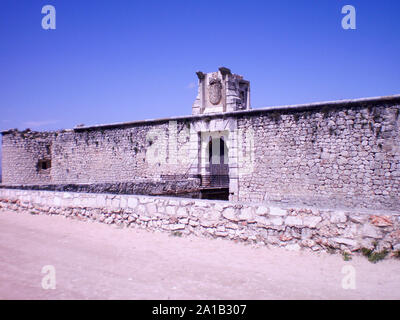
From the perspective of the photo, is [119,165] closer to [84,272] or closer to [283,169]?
[283,169]

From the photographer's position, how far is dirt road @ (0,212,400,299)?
13.0ft

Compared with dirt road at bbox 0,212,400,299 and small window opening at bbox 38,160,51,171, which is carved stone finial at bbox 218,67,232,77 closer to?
dirt road at bbox 0,212,400,299

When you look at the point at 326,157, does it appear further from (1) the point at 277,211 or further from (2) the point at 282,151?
(1) the point at 277,211

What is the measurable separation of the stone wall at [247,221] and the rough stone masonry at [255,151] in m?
0.11

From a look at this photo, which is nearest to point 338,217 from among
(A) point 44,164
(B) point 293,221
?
(B) point 293,221

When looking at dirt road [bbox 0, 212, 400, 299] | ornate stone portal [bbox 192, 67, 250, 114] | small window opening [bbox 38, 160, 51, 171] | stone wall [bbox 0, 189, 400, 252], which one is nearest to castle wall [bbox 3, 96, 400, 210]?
ornate stone portal [bbox 192, 67, 250, 114]

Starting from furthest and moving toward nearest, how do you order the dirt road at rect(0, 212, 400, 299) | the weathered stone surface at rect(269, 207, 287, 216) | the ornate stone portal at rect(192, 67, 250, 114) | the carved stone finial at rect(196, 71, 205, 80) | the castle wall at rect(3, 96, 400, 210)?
1. the carved stone finial at rect(196, 71, 205, 80)
2. the ornate stone portal at rect(192, 67, 250, 114)
3. the castle wall at rect(3, 96, 400, 210)
4. the weathered stone surface at rect(269, 207, 287, 216)
5. the dirt road at rect(0, 212, 400, 299)

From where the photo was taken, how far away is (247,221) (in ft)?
19.2

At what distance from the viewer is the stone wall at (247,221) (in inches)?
193

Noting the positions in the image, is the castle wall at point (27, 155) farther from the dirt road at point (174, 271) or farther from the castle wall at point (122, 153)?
the dirt road at point (174, 271)

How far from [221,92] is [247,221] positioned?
10558 millimetres

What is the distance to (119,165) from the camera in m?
18.3
